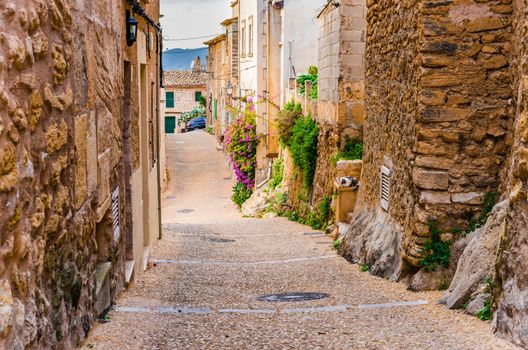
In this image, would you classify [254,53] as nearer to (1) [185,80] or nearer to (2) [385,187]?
(2) [385,187]

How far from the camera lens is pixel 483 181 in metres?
7.80

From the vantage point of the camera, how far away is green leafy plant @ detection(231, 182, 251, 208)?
2545 cm

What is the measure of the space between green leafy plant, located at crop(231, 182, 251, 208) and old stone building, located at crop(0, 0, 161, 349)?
17.5 meters

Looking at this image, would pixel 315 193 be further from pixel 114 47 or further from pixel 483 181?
pixel 114 47

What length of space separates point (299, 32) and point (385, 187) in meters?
13.6

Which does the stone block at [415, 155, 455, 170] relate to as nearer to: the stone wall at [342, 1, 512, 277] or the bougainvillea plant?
the stone wall at [342, 1, 512, 277]

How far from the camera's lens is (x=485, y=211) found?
7.82 m

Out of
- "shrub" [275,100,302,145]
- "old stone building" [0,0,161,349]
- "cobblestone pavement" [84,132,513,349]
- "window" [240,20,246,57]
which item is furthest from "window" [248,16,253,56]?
"old stone building" [0,0,161,349]

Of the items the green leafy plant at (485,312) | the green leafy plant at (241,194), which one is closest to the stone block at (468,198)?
the green leafy plant at (485,312)

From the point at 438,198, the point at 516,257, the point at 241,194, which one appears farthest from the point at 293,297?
the point at 241,194

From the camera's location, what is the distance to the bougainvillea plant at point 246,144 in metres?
25.9

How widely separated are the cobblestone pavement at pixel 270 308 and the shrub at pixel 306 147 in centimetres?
348

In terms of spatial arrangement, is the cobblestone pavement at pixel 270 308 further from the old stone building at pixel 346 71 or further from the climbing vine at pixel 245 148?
the climbing vine at pixel 245 148

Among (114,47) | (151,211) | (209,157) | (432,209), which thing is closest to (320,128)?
(151,211)
